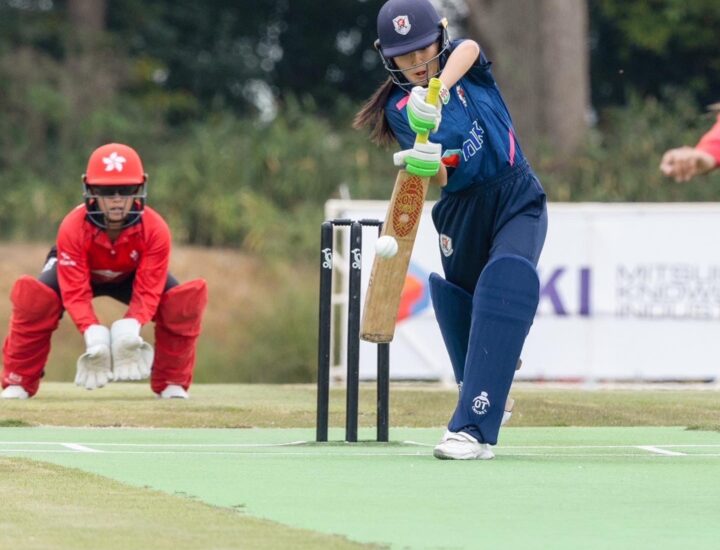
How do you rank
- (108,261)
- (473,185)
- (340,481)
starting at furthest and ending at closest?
(108,261), (473,185), (340,481)

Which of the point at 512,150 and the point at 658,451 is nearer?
the point at 512,150

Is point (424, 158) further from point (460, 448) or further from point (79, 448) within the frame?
point (79, 448)

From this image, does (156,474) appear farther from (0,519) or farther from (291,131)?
(291,131)

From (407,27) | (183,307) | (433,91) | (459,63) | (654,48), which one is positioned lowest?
(183,307)

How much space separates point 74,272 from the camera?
11.1 meters

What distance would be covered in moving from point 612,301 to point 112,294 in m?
5.14

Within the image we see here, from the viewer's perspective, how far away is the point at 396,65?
7773 mm

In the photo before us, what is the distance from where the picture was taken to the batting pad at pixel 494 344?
7523 millimetres

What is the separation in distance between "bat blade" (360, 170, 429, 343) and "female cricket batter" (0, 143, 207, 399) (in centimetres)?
329

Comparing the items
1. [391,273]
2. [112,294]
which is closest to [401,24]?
[391,273]

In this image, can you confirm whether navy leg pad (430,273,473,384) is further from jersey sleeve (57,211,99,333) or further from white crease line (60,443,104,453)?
jersey sleeve (57,211,99,333)

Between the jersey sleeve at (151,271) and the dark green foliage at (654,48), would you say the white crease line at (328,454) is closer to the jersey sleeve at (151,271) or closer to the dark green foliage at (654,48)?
the jersey sleeve at (151,271)

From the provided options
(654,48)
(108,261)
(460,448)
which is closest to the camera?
(460,448)

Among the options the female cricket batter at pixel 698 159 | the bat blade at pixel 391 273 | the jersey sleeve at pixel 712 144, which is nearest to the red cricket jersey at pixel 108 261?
the bat blade at pixel 391 273
